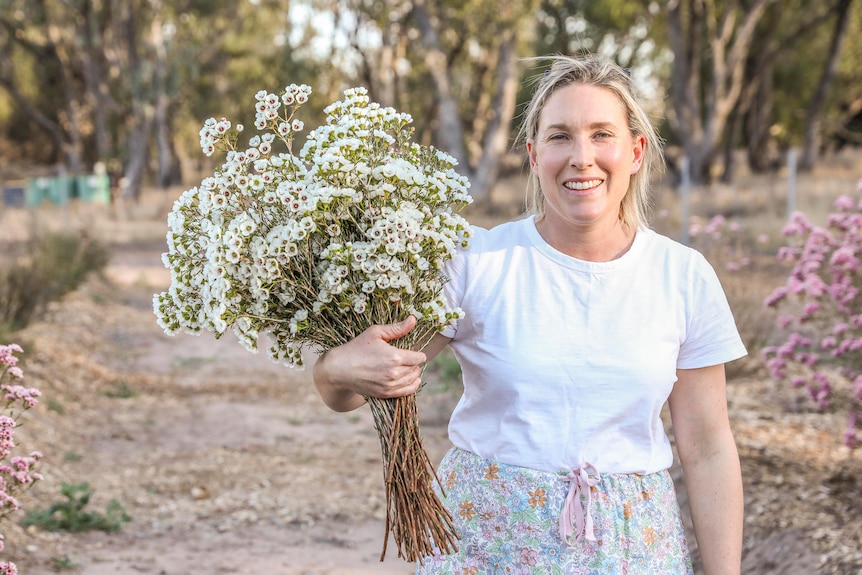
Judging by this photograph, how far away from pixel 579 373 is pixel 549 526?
0.29 meters

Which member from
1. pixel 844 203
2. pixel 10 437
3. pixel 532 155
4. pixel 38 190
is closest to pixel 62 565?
pixel 10 437

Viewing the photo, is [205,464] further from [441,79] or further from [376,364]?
[441,79]

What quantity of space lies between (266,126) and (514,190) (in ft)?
72.0

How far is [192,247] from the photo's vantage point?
2.02 meters

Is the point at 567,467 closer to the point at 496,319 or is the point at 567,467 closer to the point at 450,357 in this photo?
the point at 496,319

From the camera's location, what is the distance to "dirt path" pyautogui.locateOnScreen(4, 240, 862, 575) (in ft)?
15.1

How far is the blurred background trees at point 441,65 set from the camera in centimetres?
2059

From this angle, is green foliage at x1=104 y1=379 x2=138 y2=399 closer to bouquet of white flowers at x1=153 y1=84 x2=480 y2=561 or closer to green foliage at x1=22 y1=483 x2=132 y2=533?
green foliage at x1=22 y1=483 x2=132 y2=533

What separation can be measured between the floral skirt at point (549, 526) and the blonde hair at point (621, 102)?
544mm

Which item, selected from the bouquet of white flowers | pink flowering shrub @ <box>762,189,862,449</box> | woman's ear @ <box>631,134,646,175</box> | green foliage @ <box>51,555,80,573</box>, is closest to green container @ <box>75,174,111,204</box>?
green foliage @ <box>51,555,80,573</box>

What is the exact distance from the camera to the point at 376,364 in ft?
6.16

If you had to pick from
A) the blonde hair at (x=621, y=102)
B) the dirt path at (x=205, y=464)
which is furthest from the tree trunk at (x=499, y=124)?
the blonde hair at (x=621, y=102)

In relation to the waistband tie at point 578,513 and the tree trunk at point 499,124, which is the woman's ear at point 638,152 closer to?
the waistband tie at point 578,513

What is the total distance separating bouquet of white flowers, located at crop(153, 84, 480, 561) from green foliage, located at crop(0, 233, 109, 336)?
562 centimetres
